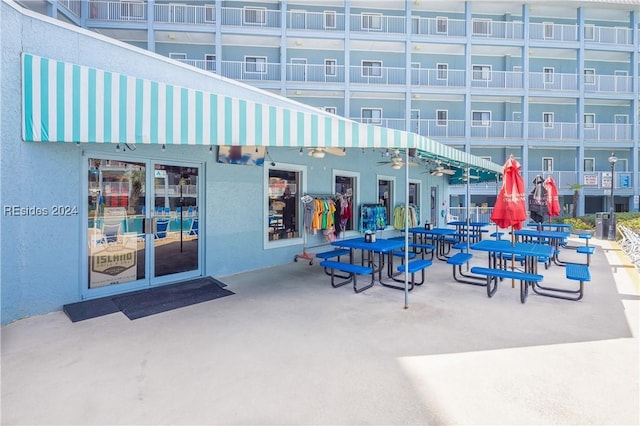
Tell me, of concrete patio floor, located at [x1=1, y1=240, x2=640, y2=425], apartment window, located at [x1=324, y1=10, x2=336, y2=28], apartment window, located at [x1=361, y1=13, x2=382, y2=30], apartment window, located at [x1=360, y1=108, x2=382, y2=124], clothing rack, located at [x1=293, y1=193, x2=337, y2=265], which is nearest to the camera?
concrete patio floor, located at [x1=1, y1=240, x2=640, y2=425]

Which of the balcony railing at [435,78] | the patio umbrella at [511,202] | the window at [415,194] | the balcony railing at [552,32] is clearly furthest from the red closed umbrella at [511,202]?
the balcony railing at [552,32]

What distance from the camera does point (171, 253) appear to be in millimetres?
5949

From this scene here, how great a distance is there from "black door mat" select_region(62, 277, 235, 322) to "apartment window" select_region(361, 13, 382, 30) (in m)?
19.7

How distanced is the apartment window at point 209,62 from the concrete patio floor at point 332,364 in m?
17.4

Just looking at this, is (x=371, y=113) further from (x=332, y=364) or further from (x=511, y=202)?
(x=332, y=364)

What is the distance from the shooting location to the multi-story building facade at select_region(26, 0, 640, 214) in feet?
60.8

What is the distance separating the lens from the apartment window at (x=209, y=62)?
18548 millimetres

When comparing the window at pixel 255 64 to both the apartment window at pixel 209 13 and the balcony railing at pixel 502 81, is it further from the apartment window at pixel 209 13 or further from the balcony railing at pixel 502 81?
the balcony railing at pixel 502 81

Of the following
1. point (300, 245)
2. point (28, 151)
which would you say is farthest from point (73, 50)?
point (300, 245)

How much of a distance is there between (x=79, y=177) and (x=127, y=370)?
9.88 ft

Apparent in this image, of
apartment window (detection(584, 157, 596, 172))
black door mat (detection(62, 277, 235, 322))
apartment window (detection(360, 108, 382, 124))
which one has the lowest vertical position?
black door mat (detection(62, 277, 235, 322))

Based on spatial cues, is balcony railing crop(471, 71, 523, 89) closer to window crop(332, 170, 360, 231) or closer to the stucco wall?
window crop(332, 170, 360, 231)

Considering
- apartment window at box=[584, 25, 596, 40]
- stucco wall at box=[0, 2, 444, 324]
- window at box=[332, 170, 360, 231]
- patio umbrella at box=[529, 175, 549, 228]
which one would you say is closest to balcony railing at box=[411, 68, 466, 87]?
apartment window at box=[584, 25, 596, 40]

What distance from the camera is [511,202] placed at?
211 inches
